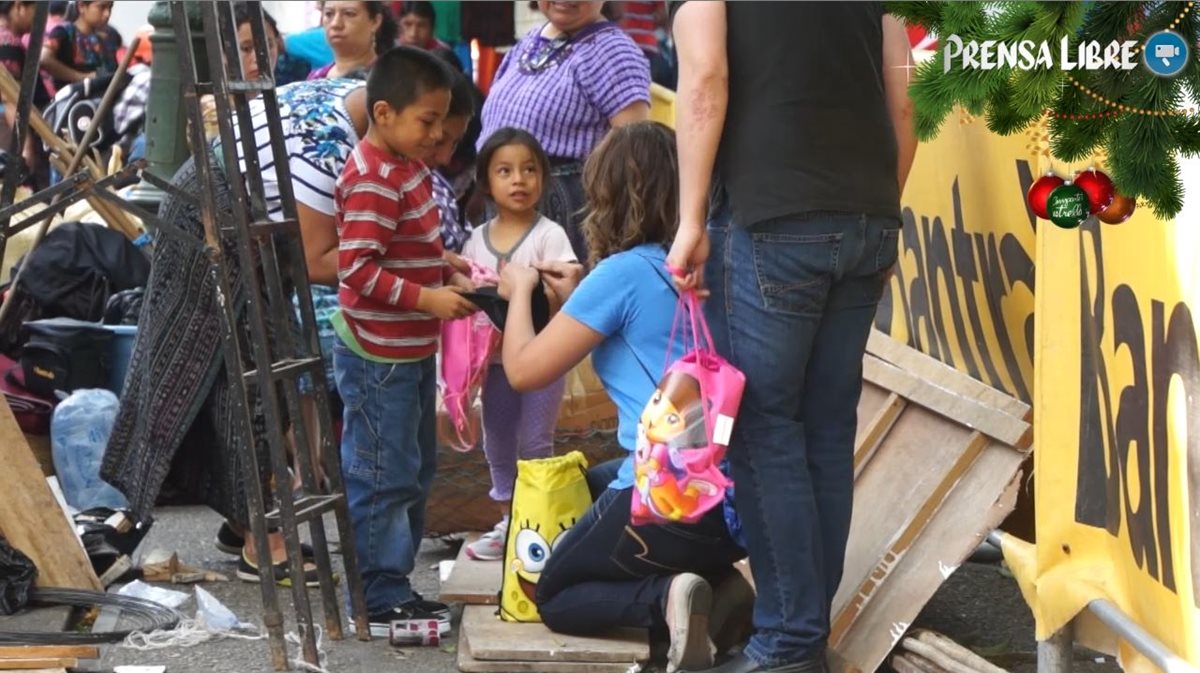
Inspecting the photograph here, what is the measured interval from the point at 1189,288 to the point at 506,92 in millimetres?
3513

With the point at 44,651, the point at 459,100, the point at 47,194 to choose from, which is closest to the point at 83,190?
the point at 47,194

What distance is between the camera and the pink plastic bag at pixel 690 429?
373 cm

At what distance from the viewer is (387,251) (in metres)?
4.61

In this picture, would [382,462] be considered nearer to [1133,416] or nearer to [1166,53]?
[1133,416]

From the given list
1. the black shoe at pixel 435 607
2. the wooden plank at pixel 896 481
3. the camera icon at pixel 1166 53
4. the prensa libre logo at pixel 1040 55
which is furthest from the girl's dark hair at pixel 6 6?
the camera icon at pixel 1166 53

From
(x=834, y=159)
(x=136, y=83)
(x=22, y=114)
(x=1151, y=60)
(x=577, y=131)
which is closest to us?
(x=1151, y=60)

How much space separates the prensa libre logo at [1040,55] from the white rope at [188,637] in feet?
8.96

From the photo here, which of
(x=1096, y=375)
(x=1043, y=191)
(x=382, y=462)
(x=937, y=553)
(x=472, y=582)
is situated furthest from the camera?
(x=472, y=582)

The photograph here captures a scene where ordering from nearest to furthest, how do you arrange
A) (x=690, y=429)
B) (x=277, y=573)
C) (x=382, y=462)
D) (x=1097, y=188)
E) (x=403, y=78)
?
(x=1097, y=188), (x=690, y=429), (x=403, y=78), (x=382, y=462), (x=277, y=573)

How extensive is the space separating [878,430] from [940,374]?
25 cm

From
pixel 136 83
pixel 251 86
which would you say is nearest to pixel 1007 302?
pixel 251 86

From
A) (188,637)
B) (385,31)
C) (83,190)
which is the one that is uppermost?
(385,31)

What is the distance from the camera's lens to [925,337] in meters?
5.30

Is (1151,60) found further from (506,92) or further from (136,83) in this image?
(136,83)
